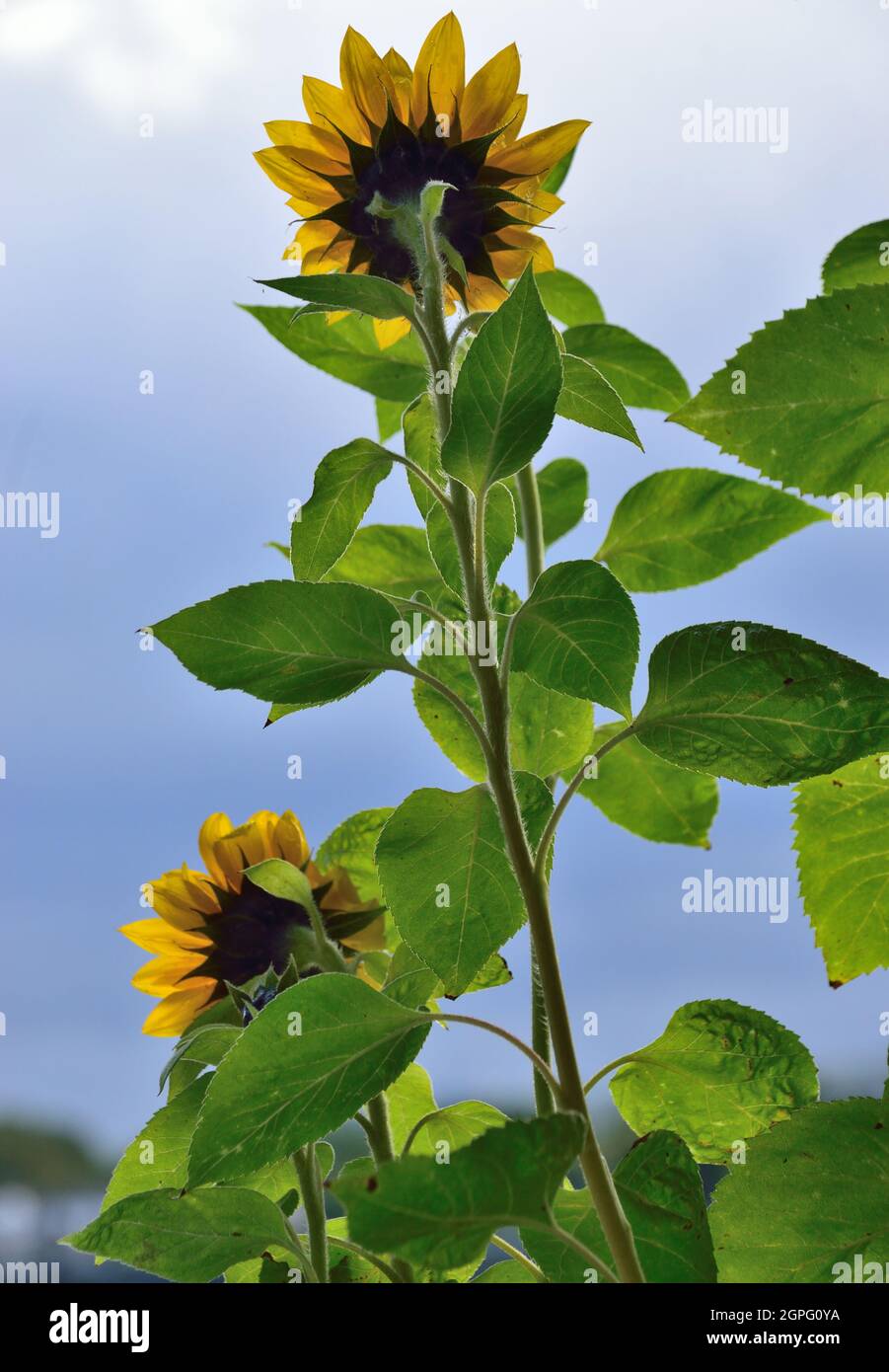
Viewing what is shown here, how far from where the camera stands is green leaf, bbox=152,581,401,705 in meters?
0.43

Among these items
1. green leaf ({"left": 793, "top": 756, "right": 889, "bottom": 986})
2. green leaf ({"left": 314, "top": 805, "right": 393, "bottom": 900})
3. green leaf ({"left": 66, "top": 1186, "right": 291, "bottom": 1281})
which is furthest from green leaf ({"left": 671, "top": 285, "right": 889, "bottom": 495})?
green leaf ({"left": 66, "top": 1186, "right": 291, "bottom": 1281})

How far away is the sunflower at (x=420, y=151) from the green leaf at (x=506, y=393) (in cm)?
11

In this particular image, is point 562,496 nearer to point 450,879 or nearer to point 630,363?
point 630,363

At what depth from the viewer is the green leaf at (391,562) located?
69 centimetres

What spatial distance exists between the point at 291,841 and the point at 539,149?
0.34 m

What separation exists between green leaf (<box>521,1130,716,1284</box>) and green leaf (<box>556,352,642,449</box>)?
0.27 m

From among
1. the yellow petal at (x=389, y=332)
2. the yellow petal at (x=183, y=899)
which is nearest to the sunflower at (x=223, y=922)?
the yellow petal at (x=183, y=899)

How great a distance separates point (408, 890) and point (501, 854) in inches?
1.5

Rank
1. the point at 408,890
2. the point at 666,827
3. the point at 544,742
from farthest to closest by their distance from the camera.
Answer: the point at 666,827 → the point at 544,742 → the point at 408,890

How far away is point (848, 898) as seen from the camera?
0.58 m

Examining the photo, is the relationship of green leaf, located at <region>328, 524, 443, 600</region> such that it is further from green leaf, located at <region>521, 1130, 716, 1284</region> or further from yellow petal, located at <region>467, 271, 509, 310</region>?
green leaf, located at <region>521, 1130, 716, 1284</region>
